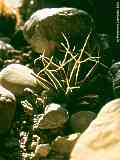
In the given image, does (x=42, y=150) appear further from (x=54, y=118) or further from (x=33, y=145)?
(x=54, y=118)

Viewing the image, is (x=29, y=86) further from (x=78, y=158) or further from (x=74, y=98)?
(x=78, y=158)

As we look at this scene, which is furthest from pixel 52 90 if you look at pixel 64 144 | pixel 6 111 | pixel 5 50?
pixel 5 50

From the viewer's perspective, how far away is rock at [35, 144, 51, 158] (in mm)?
3584

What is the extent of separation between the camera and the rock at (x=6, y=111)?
3852 mm

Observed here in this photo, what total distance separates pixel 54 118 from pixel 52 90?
0.69 m

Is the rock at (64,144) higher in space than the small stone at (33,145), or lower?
higher

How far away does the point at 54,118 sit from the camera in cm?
387

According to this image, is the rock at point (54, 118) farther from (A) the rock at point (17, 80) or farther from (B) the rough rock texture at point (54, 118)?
(A) the rock at point (17, 80)

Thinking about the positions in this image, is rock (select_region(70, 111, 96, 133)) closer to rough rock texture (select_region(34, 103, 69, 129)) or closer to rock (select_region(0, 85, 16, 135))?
rough rock texture (select_region(34, 103, 69, 129))

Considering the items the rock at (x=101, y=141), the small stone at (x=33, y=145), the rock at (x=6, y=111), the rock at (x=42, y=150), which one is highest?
the rock at (x=101, y=141)

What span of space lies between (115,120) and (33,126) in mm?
2167

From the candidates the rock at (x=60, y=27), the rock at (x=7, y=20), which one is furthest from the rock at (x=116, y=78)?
the rock at (x=7, y=20)

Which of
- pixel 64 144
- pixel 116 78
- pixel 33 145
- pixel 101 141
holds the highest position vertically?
pixel 101 141

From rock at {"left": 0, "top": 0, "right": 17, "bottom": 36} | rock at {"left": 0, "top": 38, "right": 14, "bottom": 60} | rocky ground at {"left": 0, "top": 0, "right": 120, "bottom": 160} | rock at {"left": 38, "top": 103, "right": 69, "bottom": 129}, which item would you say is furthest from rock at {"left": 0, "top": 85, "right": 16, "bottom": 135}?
rock at {"left": 0, "top": 0, "right": 17, "bottom": 36}
